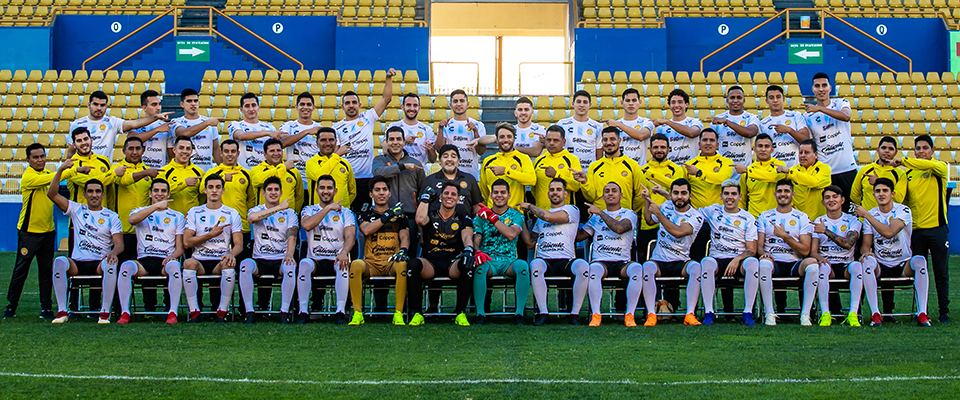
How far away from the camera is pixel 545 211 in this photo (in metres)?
7.76

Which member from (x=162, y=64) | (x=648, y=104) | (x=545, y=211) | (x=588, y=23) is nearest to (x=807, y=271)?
(x=545, y=211)

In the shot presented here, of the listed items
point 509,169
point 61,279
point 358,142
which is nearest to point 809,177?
point 509,169

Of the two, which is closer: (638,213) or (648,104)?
(638,213)

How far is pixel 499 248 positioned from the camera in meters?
7.71

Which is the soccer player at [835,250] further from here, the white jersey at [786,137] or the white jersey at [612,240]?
the white jersey at [612,240]

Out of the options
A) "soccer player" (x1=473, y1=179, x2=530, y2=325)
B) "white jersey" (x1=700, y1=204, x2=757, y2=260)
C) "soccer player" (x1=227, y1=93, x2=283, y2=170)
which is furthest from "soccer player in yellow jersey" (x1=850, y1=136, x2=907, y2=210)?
"soccer player" (x1=227, y1=93, x2=283, y2=170)

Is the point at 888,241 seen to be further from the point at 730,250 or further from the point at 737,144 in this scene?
the point at 737,144

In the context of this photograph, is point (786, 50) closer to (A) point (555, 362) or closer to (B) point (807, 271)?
(B) point (807, 271)

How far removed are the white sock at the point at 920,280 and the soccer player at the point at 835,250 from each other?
0.47 m

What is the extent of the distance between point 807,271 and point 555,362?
3.06 metres

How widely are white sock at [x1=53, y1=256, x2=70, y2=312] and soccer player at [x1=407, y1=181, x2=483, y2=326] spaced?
115 inches

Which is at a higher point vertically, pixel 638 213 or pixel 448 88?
pixel 448 88

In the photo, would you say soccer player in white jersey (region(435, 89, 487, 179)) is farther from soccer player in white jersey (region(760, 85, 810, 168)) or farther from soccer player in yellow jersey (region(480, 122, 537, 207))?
soccer player in white jersey (region(760, 85, 810, 168))

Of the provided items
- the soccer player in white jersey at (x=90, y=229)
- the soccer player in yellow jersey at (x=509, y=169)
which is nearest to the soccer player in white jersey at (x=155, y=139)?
the soccer player in white jersey at (x=90, y=229)
